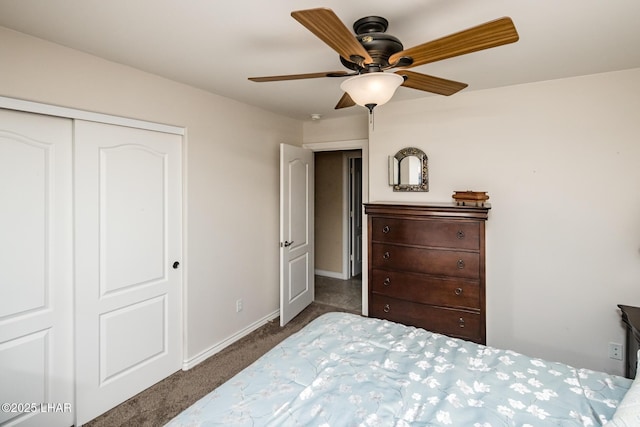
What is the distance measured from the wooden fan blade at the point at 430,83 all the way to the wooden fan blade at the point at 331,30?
12.6 inches

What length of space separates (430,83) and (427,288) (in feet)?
5.34

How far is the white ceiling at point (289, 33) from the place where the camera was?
58.4 inches

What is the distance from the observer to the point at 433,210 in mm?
2527

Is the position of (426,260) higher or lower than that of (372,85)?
lower

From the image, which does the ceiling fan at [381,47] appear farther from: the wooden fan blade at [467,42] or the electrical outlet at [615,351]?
the electrical outlet at [615,351]

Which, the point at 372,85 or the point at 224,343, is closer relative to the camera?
the point at 372,85

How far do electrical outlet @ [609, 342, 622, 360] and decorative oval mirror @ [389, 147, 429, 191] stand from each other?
6.06 feet

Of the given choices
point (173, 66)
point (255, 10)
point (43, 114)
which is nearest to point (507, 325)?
point (255, 10)

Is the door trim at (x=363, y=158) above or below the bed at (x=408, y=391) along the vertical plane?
above

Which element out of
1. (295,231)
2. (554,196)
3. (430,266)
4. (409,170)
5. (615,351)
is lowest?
(615,351)

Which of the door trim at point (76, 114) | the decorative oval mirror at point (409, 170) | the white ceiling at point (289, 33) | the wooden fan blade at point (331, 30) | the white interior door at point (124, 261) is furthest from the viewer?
the decorative oval mirror at point (409, 170)

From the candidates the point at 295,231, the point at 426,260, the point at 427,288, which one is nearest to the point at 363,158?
the point at 295,231

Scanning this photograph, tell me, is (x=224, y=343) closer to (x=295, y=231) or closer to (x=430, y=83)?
(x=295, y=231)

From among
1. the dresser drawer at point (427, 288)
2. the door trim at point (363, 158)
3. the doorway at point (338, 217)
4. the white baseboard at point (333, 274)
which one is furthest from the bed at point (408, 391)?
the white baseboard at point (333, 274)
